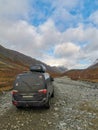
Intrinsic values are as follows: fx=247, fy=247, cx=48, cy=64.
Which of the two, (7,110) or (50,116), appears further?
(7,110)

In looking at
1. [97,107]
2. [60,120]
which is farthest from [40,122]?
[97,107]

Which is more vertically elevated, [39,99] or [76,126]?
[39,99]

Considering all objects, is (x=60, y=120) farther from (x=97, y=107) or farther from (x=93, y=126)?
(x=97, y=107)

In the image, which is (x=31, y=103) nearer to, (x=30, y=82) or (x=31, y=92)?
(x=31, y=92)

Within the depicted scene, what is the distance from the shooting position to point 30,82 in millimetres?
18781

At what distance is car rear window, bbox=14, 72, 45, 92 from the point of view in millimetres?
18578

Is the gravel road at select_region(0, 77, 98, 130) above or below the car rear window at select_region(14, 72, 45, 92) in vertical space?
below

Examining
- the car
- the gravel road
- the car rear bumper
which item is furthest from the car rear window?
the gravel road

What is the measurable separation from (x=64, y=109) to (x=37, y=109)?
2148 mm

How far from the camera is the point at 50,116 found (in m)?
17.4

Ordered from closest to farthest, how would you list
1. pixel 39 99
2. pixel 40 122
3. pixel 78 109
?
pixel 40 122 → pixel 39 99 → pixel 78 109

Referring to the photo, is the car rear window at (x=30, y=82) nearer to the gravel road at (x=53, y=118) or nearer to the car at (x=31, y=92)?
the car at (x=31, y=92)

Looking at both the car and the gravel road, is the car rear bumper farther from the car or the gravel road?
the gravel road

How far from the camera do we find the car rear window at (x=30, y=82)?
61.0ft
